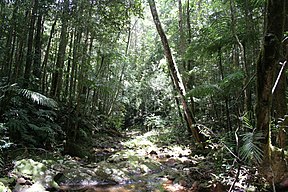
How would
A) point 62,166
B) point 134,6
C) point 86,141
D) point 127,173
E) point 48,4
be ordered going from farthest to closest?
point 86,141 < point 134,6 < point 48,4 < point 127,173 < point 62,166

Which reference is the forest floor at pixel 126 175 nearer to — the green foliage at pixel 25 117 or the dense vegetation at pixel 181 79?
the dense vegetation at pixel 181 79

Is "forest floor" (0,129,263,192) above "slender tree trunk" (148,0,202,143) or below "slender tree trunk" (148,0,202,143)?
below

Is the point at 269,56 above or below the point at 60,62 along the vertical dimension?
below

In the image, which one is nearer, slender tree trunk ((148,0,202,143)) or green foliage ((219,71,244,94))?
green foliage ((219,71,244,94))

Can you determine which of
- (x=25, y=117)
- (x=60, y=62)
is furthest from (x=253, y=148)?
(x=60, y=62)

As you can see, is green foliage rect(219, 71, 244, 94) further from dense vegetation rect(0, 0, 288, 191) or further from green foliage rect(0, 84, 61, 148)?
green foliage rect(0, 84, 61, 148)

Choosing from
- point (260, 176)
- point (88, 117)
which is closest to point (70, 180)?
point (260, 176)

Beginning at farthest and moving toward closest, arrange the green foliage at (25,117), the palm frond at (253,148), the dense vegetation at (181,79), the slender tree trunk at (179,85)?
the slender tree trunk at (179,85) → the green foliage at (25,117) → the dense vegetation at (181,79) → the palm frond at (253,148)

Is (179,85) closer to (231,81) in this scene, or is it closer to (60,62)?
(231,81)

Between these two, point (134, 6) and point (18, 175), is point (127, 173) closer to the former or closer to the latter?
point (18, 175)

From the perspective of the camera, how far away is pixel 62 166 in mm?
6918

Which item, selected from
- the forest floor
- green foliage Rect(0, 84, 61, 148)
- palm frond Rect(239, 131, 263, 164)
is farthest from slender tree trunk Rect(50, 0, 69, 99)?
palm frond Rect(239, 131, 263, 164)

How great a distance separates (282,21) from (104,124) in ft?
50.5

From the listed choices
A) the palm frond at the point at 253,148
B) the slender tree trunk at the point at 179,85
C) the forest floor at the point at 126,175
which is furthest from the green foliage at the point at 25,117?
the palm frond at the point at 253,148
